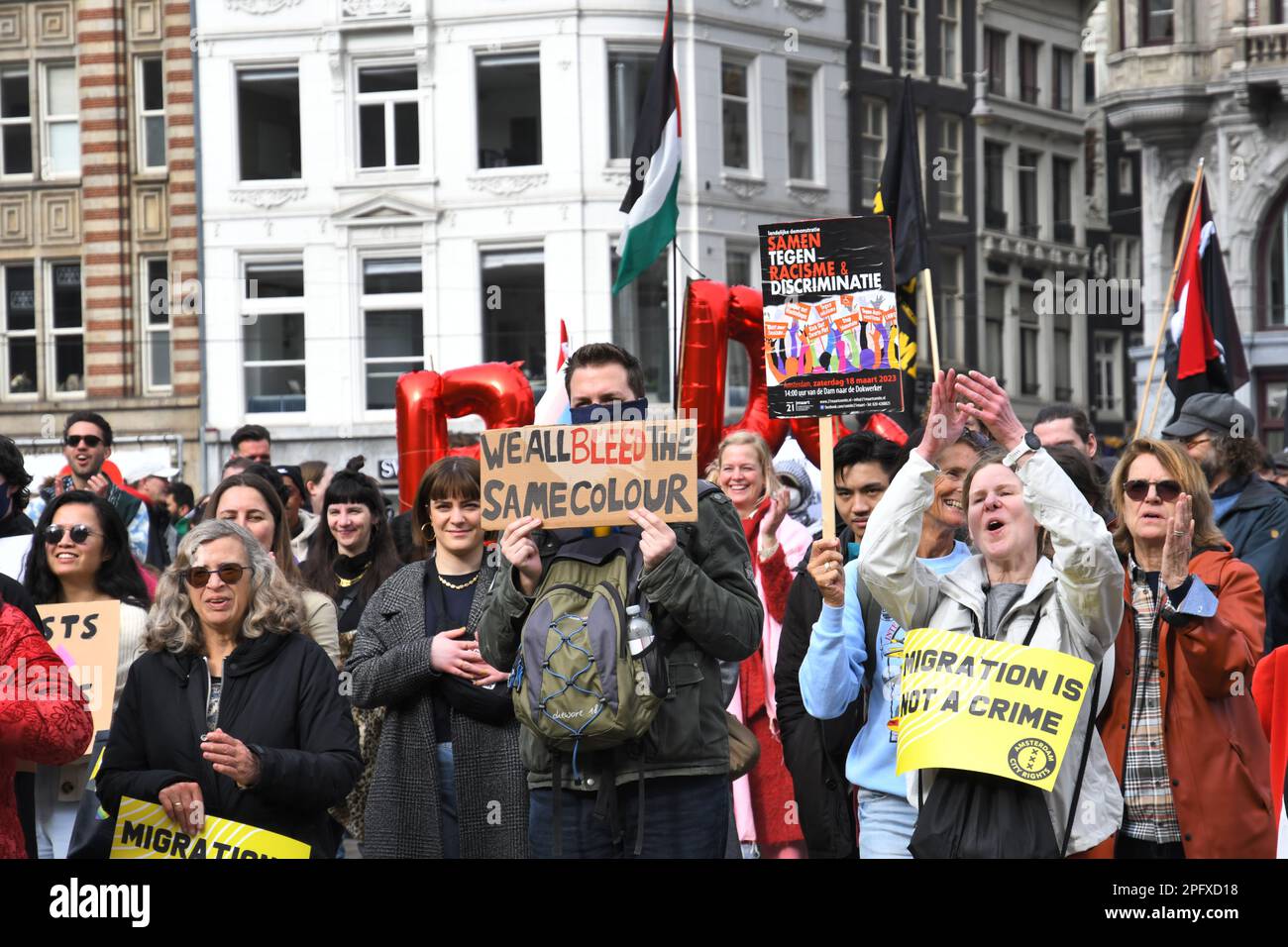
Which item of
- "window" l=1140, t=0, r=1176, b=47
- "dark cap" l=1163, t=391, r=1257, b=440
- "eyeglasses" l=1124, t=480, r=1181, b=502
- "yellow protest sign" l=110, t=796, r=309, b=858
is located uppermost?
"window" l=1140, t=0, r=1176, b=47

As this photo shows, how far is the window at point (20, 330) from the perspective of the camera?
30953mm

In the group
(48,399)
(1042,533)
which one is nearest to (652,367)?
(48,399)

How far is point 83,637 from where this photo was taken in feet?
21.1

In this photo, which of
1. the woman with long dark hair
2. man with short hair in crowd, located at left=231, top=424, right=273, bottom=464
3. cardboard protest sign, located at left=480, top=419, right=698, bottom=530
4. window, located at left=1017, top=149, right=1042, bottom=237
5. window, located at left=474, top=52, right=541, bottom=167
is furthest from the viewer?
window, located at left=1017, top=149, right=1042, bottom=237

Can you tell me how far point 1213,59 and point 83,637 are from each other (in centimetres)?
2759

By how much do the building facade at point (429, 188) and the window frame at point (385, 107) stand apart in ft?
0.11

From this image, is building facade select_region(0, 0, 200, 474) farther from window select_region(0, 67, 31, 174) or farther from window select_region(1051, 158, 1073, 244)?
window select_region(1051, 158, 1073, 244)

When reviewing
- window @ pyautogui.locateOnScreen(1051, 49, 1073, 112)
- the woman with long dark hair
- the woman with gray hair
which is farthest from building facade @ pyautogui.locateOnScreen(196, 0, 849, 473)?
the woman with gray hair

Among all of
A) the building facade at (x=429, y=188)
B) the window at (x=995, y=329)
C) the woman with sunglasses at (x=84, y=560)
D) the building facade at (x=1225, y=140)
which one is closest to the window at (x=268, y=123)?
the building facade at (x=429, y=188)

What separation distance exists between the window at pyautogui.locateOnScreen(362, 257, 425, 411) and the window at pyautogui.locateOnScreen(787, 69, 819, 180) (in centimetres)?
655

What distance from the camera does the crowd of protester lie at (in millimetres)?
5039

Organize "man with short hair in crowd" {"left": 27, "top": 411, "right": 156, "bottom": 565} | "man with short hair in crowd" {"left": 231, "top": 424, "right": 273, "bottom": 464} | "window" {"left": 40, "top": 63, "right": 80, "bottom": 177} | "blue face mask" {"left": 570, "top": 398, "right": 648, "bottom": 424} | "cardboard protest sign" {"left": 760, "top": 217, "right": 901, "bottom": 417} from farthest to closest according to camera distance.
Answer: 1. "window" {"left": 40, "top": 63, "right": 80, "bottom": 177}
2. "man with short hair in crowd" {"left": 231, "top": 424, "right": 273, "bottom": 464}
3. "man with short hair in crowd" {"left": 27, "top": 411, "right": 156, "bottom": 565}
4. "cardboard protest sign" {"left": 760, "top": 217, "right": 901, "bottom": 417}
5. "blue face mask" {"left": 570, "top": 398, "right": 648, "bottom": 424}

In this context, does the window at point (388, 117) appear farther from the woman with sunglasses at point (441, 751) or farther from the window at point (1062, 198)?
the woman with sunglasses at point (441, 751)

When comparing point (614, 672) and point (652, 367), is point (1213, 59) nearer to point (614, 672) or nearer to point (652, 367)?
Answer: point (652, 367)
